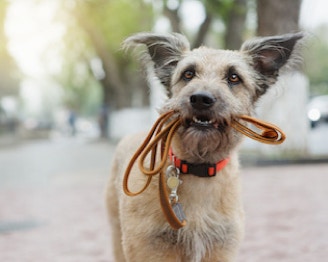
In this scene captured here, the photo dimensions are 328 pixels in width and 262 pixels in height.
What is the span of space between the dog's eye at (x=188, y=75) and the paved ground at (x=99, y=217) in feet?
8.57

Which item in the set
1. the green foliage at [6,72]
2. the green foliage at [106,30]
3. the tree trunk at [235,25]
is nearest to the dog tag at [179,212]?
the tree trunk at [235,25]

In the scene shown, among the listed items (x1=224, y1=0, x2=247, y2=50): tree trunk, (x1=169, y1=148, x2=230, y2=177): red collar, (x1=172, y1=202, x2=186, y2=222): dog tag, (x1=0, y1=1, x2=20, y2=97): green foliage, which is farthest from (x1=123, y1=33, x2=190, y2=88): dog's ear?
(x1=0, y1=1, x2=20, y2=97): green foliage

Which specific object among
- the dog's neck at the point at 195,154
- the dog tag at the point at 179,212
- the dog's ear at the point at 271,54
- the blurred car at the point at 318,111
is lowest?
the blurred car at the point at 318,111

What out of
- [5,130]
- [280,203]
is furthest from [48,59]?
[280,203]

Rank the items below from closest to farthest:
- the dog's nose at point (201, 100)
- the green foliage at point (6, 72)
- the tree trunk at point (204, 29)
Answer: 1. the dog's nose at point (201, 100)
2. the tree trunk at point (204, 29)
3. the green foliage at point (6, 72)

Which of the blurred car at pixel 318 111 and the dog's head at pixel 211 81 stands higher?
the dog's head at pixel 211 81

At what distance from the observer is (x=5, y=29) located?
130 feet

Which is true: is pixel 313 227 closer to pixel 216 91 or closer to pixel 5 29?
pixel 216 91

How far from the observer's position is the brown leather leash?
4160 millimetres

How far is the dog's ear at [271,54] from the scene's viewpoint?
5193 mm

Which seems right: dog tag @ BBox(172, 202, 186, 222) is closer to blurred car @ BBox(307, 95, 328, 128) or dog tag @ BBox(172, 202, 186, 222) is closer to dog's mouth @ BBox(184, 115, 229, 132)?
dog's mouth @ BBox(184, 115, 229, 132)

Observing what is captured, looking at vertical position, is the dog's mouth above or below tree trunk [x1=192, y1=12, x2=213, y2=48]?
above

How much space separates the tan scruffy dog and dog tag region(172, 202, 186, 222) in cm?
12

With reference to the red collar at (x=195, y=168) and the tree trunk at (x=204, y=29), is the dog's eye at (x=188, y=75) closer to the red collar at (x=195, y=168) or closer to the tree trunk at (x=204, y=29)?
the red collar at (x=195, y=168)
